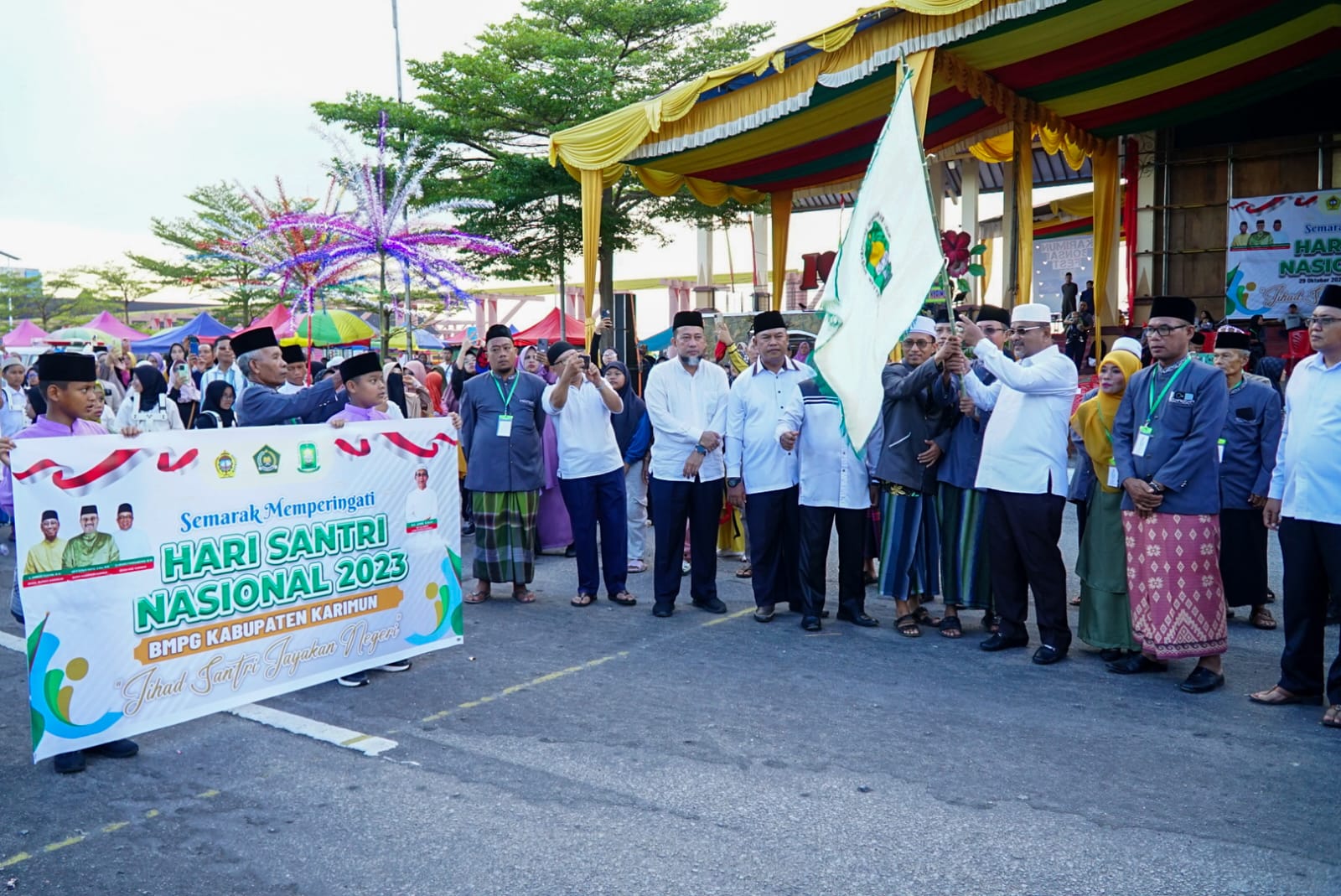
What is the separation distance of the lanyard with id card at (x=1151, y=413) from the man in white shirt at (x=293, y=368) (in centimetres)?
522

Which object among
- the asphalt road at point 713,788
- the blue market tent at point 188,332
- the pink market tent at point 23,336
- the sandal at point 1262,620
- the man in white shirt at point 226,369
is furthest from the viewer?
the pink market tent at point 23,336

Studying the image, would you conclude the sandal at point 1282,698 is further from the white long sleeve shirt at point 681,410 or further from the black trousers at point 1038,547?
the white long sleeve shirt at point 681,410

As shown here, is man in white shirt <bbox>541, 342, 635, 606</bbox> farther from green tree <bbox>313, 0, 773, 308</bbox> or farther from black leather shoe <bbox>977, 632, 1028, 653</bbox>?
green tree <bbox>313, 0, 773, 308</bbox>

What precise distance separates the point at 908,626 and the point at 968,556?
54cm

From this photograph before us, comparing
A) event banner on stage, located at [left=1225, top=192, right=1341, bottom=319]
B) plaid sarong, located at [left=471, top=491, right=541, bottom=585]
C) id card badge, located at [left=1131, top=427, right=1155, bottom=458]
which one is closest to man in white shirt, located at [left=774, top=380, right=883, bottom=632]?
id card badge, located at [left=1131, top=427, right=1155, bottom=458]

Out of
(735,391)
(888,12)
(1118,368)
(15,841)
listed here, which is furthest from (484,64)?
(15,841)

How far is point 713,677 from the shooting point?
519cm

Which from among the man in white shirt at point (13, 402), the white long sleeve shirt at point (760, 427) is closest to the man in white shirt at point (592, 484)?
the white long sleeve shirt at point (760, 427)

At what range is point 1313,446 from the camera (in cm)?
446

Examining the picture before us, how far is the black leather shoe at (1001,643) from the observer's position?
5641mm

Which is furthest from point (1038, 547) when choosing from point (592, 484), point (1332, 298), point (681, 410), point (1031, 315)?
point (592, 484)

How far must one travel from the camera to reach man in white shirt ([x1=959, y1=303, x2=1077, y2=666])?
17.6 ft

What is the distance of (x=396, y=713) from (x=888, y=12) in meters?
8.07

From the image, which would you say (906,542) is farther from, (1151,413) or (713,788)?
(713,788)
